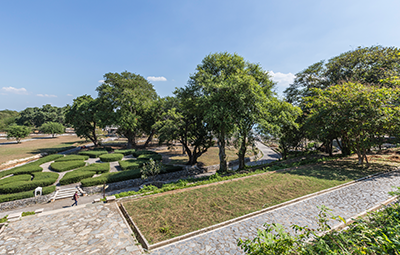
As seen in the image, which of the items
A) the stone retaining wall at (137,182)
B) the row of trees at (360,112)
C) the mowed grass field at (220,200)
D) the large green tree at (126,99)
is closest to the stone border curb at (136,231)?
the mowed grass field at (220,200)

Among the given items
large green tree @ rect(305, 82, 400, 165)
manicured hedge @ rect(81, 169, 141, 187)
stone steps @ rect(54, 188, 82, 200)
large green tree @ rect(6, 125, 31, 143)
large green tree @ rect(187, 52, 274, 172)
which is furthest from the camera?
large green tree @ rect(6, 125, 31, 143)

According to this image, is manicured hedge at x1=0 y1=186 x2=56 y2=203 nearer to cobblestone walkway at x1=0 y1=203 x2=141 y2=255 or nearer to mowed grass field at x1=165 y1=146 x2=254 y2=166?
cobblestone walkway at x1=0 y1=203 x2=141 y2=255

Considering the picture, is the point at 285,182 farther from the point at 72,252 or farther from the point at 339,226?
the point at 72,252

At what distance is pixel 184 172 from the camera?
79.8ft

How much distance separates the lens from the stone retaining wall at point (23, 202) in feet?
49.5

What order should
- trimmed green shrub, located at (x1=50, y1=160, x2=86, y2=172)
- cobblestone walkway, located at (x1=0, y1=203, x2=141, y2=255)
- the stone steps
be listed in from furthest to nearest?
trimmed green shrub, located at (x1=50, y1=160, x2=86, y2=172)
the stone steps
cobblestone walkway, located at (x1=0, y1=203, x2=141, y2=255)

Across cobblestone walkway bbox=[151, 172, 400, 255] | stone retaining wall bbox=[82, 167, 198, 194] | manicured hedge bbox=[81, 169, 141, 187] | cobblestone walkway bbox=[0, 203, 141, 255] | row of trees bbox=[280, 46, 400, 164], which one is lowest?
stone retaining wall bbox=[82, 167, 198, 194]

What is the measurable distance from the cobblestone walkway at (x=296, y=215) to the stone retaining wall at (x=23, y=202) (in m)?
16.1

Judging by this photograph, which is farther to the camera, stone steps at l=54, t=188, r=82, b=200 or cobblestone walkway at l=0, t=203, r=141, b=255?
stone steps at l=54, t=188, r=82, b=200

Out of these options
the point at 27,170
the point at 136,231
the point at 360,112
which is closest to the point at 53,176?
the point at 27,170

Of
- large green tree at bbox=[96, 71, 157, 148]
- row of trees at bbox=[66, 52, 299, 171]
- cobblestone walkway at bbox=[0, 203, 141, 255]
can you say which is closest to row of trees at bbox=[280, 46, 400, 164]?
row of trees at bbox=[66, 52, 299, 171]

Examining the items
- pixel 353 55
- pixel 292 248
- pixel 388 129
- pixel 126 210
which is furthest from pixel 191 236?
pixel 353 55

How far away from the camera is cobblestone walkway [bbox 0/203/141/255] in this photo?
6719mm

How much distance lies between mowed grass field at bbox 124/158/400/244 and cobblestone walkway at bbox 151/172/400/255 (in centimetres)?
60
